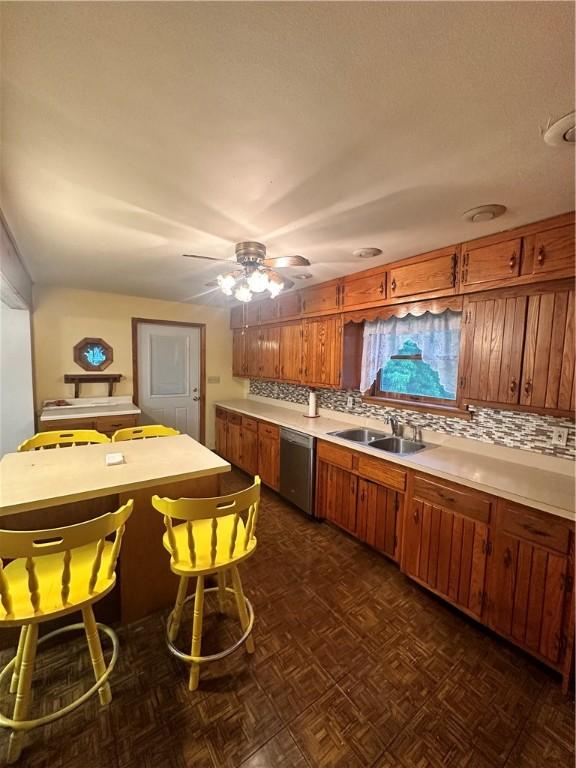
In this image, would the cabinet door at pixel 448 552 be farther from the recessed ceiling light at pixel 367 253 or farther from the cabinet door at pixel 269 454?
the recessed ceiling light at pixel 367 253

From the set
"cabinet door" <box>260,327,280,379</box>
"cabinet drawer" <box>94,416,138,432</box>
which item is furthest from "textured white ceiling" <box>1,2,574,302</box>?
"cabinet drawer" <box>94,416,138,432</box>

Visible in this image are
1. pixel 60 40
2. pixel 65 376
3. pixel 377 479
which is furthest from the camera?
pixel 65 376

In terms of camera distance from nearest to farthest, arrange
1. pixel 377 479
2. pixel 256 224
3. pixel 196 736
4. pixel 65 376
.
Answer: pixel 196 736, pixel 256 224, pixel 377 479, pixel 65 376

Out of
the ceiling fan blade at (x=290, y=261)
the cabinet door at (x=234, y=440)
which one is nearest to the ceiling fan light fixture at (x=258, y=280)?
the ceiling fan blade at (x=290, y=261)

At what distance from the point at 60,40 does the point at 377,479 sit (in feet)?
8.53

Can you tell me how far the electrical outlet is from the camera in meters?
1.89

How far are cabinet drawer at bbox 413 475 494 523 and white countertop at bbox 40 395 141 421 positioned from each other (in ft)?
10.2

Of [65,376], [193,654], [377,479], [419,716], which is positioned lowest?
[419,716]

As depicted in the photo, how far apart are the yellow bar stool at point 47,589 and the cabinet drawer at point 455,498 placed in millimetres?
1733

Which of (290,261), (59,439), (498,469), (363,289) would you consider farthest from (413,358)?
(59,439)

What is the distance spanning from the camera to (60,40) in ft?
2.63

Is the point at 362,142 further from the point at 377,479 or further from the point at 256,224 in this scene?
the point at 377,479

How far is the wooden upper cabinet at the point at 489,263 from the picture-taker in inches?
72.8

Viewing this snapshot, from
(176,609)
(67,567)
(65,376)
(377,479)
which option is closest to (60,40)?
(67,567)
